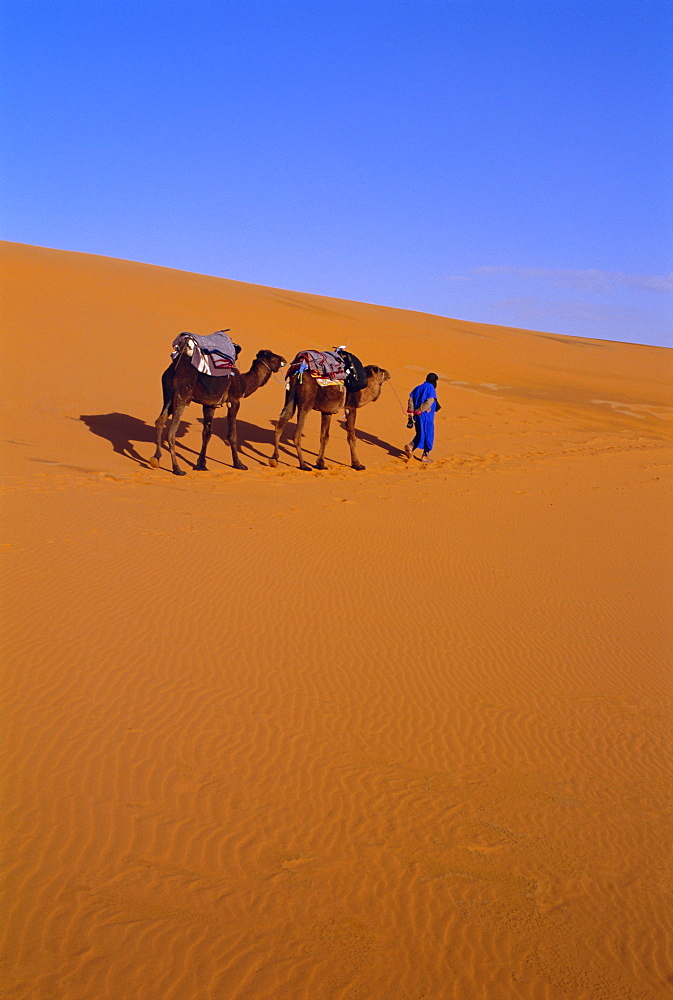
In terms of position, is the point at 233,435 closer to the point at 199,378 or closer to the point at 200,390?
the point at 200,390

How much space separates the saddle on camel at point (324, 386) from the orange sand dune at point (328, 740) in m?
1.64

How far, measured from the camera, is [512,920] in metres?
3.52

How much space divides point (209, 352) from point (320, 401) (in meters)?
2.44

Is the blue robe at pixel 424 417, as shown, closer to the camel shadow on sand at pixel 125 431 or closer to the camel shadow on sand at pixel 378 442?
the camel shadow on sand at pixel 378 442

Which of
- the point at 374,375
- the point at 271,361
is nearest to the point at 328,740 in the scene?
the point at 271,361

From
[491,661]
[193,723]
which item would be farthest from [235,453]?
[193,723]

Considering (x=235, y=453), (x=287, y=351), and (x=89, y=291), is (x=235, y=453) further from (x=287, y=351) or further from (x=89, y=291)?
(x=89, y=291)

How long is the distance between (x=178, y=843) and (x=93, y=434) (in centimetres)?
1220

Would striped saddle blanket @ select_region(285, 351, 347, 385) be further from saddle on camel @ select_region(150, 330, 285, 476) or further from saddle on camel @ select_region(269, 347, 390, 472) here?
saddle on camel @ select_region(150, 330, 285, 476)

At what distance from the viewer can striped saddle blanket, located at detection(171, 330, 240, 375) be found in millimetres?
12227

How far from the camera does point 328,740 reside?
498cm

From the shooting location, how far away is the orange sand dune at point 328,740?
3.31 metres

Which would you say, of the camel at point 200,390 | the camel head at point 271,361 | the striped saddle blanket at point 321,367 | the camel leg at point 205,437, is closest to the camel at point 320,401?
the striped saddle blanket at point 321,367

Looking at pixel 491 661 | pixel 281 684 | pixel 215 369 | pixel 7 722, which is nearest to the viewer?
pixel 7 722
